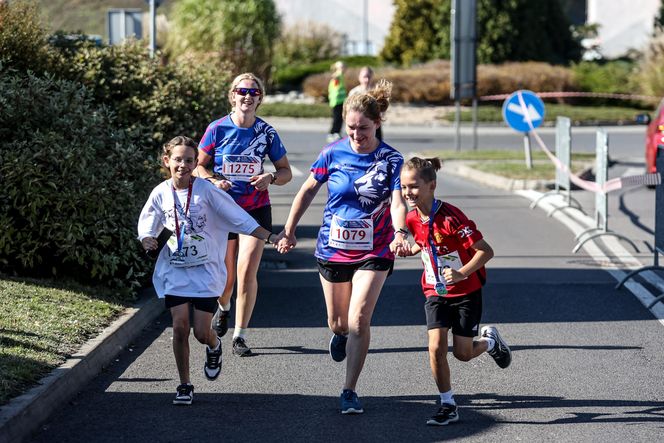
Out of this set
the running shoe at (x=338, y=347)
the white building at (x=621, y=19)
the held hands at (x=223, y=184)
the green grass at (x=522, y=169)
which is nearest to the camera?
the running shoe at (x=338, y=347)

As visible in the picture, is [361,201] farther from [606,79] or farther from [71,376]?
[606,79]

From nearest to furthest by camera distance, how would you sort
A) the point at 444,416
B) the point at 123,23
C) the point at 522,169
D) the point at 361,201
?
1. the point at 444,416
2. the point at 361,201
3. the point at 123,23
4. the point at 522,169

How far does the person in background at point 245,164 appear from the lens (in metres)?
8.33

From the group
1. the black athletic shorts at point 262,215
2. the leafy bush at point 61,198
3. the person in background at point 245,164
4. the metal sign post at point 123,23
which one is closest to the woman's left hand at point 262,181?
the person in background at point 245,164

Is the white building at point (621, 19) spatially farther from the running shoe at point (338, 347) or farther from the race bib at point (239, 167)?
the running shoe at point (338, 347)

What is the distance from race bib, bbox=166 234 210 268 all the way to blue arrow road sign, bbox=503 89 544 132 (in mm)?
13576

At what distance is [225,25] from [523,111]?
82.2 ft

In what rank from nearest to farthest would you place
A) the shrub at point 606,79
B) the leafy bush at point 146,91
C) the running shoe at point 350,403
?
1. the running shoe at point 350,403
2. the leafy bush at point 146,91
3. the shrub at point 606,79

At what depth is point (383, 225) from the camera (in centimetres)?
703

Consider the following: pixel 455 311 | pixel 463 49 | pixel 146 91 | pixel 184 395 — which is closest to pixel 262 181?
pixel 184 395

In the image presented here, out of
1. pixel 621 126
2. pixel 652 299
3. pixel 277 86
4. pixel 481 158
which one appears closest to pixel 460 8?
pixel 481 158

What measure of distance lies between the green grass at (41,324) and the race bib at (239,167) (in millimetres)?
1393

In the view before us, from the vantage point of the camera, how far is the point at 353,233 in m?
7.00

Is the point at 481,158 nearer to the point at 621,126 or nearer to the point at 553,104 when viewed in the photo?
the point at 621,126
